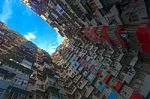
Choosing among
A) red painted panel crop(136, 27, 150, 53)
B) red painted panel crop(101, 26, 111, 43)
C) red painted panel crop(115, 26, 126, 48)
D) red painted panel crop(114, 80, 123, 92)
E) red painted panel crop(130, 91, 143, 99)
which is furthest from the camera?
red painted panel crop(101, 26, 111, 43)

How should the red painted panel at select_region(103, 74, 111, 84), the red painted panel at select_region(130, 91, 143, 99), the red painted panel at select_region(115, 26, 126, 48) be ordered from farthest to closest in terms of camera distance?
the red painted panel at select_region(103, 74, 111, 84)
the red painted panel at select_region(115, 26, 126, 48)
the red painted panel at select_region(130, 91, 143, 99)

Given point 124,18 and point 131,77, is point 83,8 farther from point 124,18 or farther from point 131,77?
point 131,77

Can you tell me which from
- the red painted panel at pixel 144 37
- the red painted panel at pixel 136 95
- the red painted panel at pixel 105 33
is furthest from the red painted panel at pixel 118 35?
the red painted panel at pixel 136 95

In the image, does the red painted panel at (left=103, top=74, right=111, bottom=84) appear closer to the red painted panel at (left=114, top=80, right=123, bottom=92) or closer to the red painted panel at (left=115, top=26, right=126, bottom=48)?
the red painted panel at (left=114, top=80, right=123, bottom=92)

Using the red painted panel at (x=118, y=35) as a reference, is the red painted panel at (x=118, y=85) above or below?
below

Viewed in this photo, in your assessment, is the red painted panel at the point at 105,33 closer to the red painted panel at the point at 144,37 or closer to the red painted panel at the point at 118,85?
the red painted panel at the point at 144,37

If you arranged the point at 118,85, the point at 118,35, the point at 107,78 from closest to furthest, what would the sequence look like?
the point at 118,85 → the point at 118,35 → the point at 107,78

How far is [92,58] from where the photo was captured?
3419 centimetres

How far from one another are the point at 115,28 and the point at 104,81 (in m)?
7.65

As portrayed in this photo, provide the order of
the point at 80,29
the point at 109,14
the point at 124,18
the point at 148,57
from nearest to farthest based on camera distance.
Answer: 1. the point at 148,57
2. the point at 124,18
3. the point at 109,14
4. the point at 80,29

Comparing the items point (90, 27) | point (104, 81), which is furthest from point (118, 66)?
point (90, 27)

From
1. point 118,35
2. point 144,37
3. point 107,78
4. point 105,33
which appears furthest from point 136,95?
point 105,33

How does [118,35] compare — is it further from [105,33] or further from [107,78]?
[107,78]

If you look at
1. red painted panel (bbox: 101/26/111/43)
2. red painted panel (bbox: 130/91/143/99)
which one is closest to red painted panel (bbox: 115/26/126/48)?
red painted panel (bbox: 101/26/111/43)
